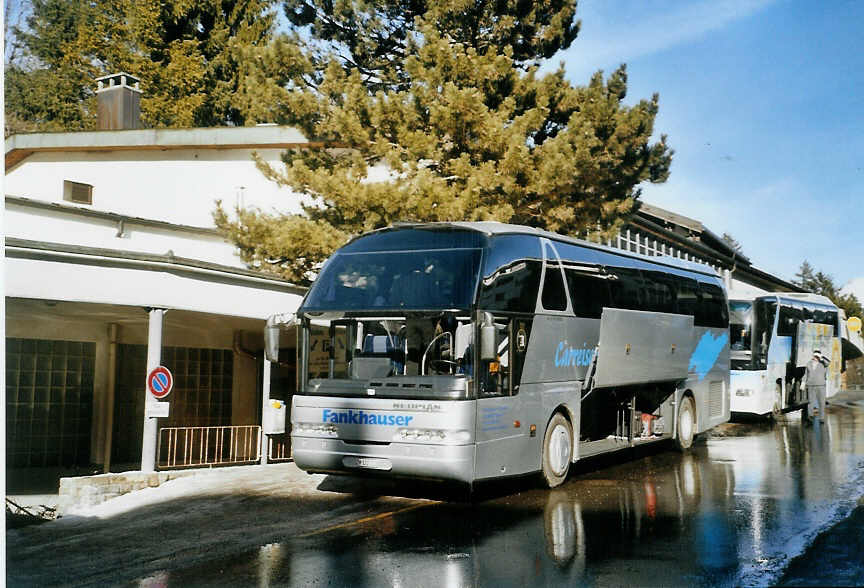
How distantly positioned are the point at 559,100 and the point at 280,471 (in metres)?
10.5

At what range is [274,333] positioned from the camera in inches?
459

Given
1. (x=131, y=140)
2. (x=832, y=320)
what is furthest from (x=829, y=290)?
(x=131, y=140)

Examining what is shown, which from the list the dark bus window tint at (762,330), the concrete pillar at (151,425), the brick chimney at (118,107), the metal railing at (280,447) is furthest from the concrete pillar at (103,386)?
the dark bus window tint at (762,330)

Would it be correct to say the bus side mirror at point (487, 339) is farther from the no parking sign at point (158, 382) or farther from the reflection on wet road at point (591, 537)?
the no parking sign at point (158, 382)

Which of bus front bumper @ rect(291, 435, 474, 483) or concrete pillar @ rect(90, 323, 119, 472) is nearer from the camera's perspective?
bus front bumper @ rect(291, 435, 474, 483)

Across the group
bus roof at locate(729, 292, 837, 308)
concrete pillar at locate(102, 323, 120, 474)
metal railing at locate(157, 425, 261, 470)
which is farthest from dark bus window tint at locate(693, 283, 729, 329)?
concrete pillar at locate(102, 323, 120, 474)

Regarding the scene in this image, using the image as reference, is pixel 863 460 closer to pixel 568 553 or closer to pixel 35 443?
pixel 568 553

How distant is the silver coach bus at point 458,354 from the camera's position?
10.6 meters

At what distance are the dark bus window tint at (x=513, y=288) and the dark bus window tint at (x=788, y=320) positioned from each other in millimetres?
13660

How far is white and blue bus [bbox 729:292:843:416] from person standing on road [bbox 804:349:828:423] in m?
0.84

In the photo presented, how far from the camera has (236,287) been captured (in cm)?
1675

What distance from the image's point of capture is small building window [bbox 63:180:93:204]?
79.2 ft

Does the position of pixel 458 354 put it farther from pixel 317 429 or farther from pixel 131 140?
pixel 131 140

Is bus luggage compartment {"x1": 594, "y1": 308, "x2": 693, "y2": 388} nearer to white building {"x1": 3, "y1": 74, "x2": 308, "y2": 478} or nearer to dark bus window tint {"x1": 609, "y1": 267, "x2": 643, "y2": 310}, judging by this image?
dark bus window tint {"x1": 609, "y1": 267, "x2": 643, "y2": 310}
